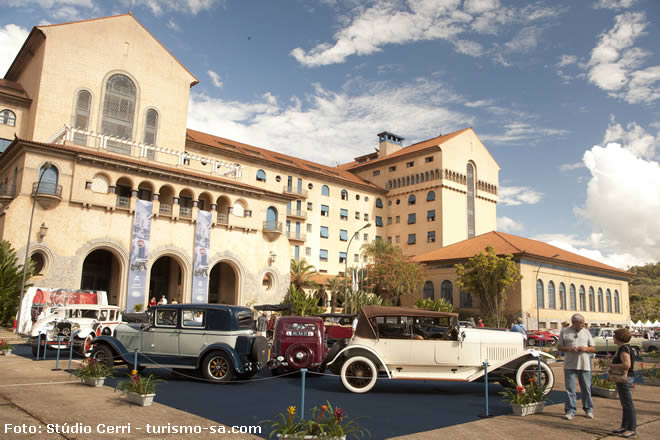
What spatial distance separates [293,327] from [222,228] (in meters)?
26.7

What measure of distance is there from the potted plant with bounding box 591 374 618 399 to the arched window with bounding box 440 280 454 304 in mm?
35466

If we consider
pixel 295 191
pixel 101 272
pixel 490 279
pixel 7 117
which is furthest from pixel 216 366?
pixel 295 191

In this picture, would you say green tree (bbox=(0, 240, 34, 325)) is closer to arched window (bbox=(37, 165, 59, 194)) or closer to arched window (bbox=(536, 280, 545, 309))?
arched window (bbox=(37, 165, 59, 194))

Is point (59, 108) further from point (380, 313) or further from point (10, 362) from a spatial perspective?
point (380, 313)

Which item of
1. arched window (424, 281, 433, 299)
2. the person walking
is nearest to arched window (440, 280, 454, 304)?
arched window (424, 281, 433, 299)

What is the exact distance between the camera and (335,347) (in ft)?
42.3

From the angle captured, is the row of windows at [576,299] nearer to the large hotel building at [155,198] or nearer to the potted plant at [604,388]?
the large hotel building at [155,198]

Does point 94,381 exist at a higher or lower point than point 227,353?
lower

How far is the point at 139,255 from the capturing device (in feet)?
114

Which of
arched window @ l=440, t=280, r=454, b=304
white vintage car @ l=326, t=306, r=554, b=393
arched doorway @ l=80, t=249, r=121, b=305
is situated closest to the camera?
white vintage car @ l=326, t=306, r=554, b=393

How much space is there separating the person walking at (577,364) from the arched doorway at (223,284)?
3417cm

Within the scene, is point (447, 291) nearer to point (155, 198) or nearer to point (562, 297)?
point (562, 297)

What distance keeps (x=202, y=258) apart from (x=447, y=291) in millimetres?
23455

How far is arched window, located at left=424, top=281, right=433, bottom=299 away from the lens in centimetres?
4904
